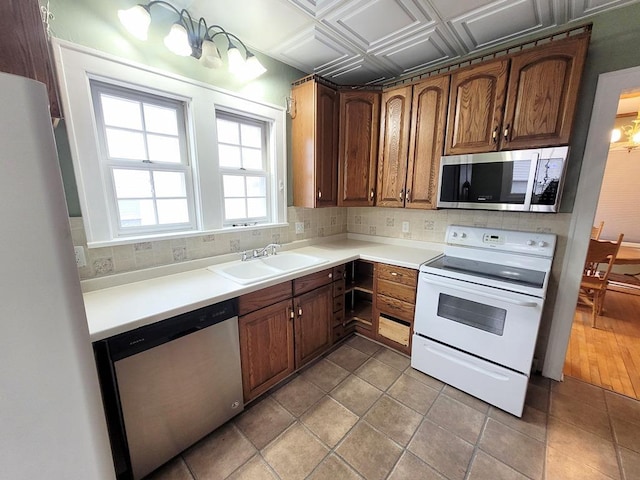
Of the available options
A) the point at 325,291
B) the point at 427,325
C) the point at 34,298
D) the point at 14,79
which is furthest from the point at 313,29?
the point at 427,325

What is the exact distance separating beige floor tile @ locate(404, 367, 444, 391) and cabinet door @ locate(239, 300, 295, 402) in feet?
3.14

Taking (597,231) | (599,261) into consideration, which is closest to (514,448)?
(599,261)

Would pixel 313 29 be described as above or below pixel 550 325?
above

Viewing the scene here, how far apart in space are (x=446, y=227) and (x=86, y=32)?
279 cm

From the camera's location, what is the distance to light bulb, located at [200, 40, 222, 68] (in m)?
1.58

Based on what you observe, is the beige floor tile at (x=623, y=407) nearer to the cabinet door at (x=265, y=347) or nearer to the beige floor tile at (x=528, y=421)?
the beige floor tile at (x=528, y=421)

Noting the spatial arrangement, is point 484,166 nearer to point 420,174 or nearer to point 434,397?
point 420,174

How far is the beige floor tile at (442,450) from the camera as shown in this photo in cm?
136

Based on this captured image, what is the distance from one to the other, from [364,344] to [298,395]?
86 centimetres

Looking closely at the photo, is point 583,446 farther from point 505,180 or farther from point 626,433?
point 505,180

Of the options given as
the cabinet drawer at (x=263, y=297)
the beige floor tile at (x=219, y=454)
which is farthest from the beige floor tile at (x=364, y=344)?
the beige floor tile at (x=219, y=454)

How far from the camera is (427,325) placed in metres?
2.01

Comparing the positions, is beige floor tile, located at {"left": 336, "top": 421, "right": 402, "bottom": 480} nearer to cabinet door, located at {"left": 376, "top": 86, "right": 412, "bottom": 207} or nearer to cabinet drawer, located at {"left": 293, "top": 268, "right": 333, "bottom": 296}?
cabinet drawer, located at {"left": 293, "top": 268, "right": 333, "bottom": 296}

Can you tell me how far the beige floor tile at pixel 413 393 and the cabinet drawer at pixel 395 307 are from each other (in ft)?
1.54
